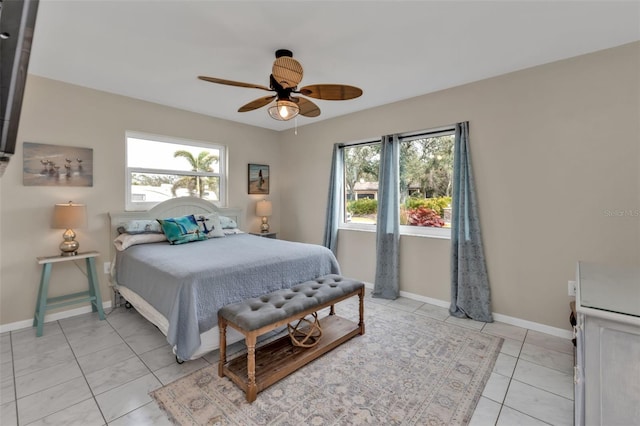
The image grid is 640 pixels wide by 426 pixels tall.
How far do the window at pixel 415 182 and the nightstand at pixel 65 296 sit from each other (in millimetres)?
3087

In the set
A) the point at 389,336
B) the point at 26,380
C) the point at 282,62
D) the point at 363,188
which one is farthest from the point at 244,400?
the point at 363,188

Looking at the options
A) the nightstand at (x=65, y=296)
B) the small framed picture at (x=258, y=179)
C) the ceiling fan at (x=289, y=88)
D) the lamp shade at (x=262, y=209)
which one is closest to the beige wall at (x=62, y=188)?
the nightstand at (x=65, y=296)

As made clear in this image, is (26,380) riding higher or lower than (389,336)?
lower

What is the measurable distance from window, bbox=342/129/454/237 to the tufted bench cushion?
57.7 inches

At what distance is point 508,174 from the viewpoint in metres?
2.82

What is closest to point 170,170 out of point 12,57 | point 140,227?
point 140,227

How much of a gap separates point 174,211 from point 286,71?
8.49 ft

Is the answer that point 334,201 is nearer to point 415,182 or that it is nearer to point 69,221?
point 415,182

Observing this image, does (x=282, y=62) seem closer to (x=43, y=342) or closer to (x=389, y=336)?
(x=389, y=336)

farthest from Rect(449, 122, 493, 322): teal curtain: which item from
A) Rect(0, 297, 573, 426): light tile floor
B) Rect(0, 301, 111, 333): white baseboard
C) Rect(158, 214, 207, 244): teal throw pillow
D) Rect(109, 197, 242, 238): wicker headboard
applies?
Rect(0, 301, 111, 333): white baseboard

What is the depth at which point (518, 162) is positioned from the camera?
276 centimetres

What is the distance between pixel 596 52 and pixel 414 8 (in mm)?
1744

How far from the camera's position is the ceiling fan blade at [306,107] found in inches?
97.6

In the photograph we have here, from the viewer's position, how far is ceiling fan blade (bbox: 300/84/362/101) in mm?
2180
